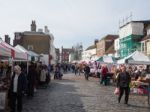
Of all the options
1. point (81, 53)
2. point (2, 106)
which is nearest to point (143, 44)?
point (2, 106)

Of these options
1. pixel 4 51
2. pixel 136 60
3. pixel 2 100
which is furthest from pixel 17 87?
pixel 136 60

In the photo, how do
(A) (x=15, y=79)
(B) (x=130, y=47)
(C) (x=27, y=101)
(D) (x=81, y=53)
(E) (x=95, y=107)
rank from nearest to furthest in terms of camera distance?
(A) (x=15, y=79), (E) (x=95, y=107), (C) (x=27, y=101), (B) (x=130, y=47), (D) (x=81, y=53)

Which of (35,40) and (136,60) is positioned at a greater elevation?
(35,40)

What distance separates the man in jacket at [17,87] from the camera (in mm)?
15086

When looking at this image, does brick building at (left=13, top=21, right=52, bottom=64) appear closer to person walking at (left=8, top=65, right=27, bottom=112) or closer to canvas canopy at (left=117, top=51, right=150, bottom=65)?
canvas canopy at (left=117, top=51, right=150, bottom=65)

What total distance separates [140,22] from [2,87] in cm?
6298

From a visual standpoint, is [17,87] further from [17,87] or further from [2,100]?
[2,100]

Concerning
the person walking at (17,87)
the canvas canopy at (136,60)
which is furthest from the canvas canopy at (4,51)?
the canvas canopy at (136,60)

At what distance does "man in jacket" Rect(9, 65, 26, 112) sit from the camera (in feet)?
49.5

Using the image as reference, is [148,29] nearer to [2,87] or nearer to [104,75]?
[104,75]

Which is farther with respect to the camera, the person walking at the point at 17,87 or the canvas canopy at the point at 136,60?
the canvas canopy at the point at 136,60

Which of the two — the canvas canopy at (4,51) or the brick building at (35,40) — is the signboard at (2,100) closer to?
the canvas canopy at (4,51)

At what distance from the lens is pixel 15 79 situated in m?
15.1

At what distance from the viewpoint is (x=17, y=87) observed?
15.1 meters
